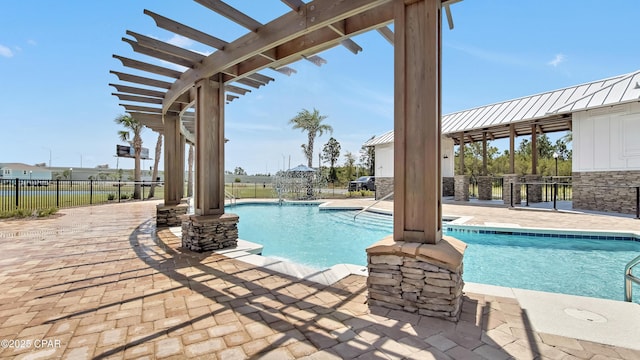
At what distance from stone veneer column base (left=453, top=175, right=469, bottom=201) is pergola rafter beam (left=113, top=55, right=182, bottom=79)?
1261 centimetres

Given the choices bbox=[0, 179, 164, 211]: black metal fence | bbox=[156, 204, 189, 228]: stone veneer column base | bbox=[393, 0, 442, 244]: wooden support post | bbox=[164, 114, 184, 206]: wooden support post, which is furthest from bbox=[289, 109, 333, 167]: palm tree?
bbox=[393, 0, 442, 244]: wooden support post

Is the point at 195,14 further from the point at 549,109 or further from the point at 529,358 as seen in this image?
the point at 549,109

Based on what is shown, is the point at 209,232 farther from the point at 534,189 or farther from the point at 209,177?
the point at 534,189

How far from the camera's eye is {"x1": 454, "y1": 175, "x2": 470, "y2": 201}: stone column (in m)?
13.2

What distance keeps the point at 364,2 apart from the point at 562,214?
10113 mm

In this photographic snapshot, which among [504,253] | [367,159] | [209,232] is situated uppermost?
[367,159]

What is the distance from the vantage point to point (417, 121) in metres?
2.58

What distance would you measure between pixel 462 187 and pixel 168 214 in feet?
40.7

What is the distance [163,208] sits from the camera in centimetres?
694

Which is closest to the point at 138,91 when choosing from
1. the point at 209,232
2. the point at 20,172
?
the point at 209,232

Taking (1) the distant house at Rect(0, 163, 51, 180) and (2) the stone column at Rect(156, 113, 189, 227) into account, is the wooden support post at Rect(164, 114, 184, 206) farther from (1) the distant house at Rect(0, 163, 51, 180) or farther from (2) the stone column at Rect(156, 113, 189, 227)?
(1) the distant house at Rect(0, 163, 51, 180)

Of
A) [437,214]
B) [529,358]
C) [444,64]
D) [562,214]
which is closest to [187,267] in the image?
[437,214]

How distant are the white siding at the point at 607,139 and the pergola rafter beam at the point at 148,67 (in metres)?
13.0

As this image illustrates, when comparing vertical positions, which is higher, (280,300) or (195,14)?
(195,14)
